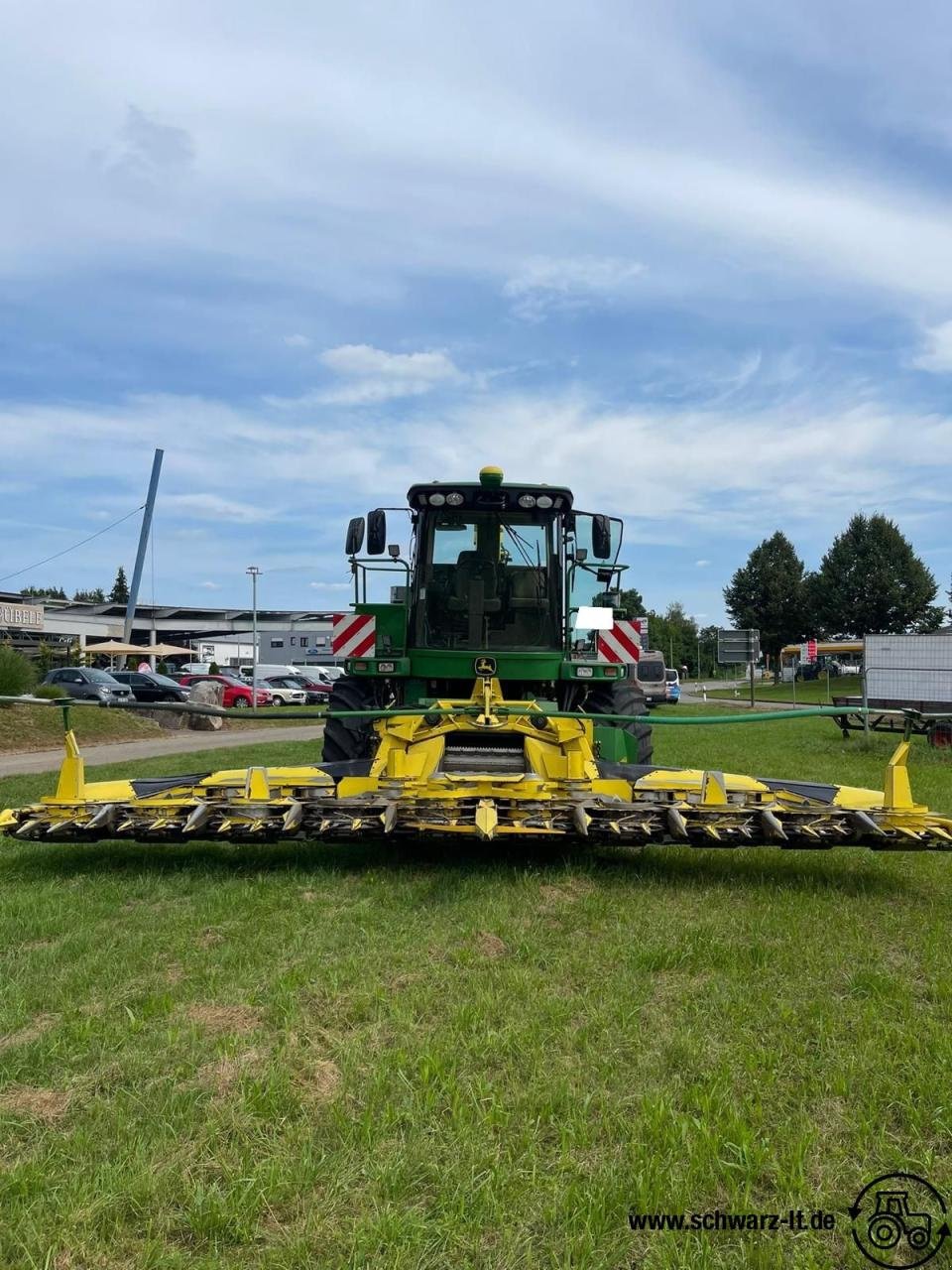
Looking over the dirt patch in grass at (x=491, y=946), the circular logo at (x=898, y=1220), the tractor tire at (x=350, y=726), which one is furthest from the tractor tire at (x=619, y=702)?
the circular logo at (x=898, y=1220)

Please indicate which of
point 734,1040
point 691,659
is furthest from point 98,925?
point 691,659

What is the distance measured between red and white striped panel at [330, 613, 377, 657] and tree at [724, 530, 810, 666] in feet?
177

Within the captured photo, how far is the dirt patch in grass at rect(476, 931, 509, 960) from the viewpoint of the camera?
4.28 metres

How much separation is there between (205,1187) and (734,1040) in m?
1.87

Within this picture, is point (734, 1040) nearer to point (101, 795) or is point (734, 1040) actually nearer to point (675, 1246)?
point (675, 1246)

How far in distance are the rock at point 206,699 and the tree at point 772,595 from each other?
130 ft

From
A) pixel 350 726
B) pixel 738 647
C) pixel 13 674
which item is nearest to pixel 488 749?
pixel 350 726

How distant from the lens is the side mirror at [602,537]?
7.93 meters

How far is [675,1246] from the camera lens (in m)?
2.26

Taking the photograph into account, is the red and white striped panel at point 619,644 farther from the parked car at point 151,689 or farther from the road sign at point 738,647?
the parked car at point 151,689

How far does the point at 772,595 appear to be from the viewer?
59.3 meters

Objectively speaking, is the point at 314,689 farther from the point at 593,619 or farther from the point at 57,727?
the point at 593,619

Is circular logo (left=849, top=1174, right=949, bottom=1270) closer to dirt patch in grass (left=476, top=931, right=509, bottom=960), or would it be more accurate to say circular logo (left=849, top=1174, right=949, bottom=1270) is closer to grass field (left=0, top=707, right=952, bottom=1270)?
grass field (left=0, top=707, right=952, bottom=1270)

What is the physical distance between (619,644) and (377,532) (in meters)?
2.33
